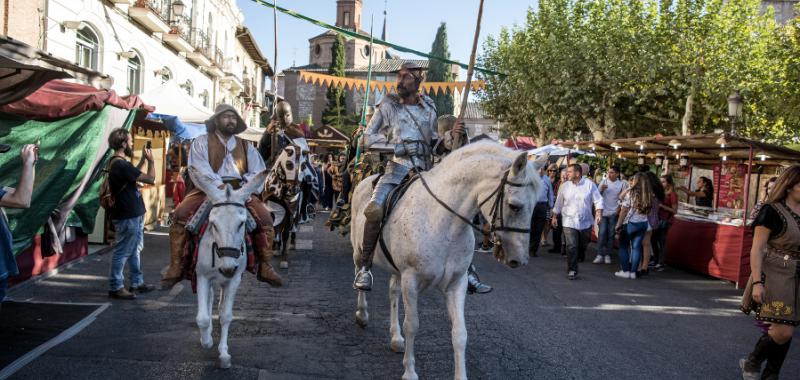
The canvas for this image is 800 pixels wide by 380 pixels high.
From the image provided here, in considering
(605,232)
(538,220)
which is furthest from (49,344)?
(605,232)

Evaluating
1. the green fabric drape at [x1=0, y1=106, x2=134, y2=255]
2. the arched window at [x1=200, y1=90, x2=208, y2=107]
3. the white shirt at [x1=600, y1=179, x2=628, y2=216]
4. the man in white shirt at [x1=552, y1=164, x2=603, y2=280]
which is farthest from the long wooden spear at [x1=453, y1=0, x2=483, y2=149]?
the arched window at [x1=200, y1=90, x2=208, y2=107]

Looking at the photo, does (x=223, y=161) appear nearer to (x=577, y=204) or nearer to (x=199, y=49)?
(x=577, y=204)

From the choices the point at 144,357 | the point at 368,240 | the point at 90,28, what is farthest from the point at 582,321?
the point at 90,28

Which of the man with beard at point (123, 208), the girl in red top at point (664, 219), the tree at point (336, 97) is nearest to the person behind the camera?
the man with beard at point (123, 208)

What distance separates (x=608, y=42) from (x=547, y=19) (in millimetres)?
4084

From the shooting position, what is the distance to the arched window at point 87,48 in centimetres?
1675

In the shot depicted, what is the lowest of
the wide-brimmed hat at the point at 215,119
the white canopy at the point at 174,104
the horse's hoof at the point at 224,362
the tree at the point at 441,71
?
the horse's hoof at the point at 224,362

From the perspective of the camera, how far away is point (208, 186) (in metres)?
5.04

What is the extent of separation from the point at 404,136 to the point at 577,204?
6114mm

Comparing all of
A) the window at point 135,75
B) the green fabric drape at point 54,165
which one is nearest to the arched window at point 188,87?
the window at point 135,75

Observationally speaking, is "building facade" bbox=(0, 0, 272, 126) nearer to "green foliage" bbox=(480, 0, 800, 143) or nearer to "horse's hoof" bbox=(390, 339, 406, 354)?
"horse's hoof" bbox=(390, 339, 406, 354)

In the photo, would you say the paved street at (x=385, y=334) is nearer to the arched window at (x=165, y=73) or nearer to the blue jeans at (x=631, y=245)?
the blue jeans at (x=631, y=245)

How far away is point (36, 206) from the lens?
308 inches

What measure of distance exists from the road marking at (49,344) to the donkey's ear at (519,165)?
13.2 ft
